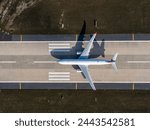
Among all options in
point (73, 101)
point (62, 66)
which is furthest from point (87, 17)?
point (73, 101)

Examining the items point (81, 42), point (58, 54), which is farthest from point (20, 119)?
point (81, 42)

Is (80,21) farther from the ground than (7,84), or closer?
farther from the ground

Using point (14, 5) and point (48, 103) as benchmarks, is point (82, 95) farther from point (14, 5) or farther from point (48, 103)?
point (14, 5)

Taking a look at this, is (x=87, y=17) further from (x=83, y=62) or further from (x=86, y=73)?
(x=86, y=73)

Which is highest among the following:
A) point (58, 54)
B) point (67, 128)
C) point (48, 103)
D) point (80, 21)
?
point (80, 21)

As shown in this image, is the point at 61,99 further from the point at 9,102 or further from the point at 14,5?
the point at 14,5

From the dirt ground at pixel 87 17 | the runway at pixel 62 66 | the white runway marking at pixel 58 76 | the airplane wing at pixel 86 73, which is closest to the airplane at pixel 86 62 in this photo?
the airplane wing at pixel 86 73

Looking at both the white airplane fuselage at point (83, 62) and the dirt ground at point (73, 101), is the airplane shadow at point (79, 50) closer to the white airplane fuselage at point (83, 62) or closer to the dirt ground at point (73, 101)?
the white airplane fuselage at point (83, 62)
